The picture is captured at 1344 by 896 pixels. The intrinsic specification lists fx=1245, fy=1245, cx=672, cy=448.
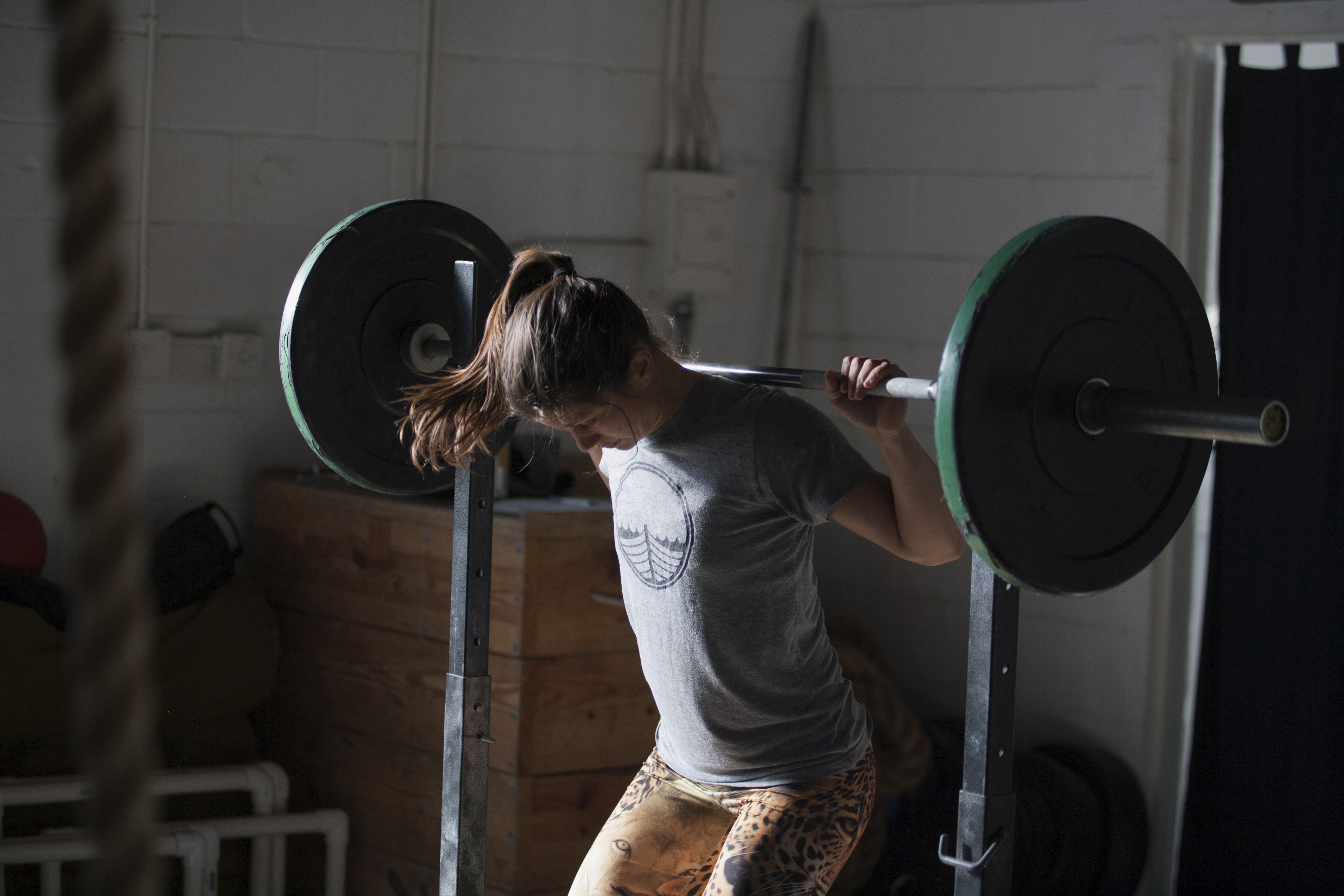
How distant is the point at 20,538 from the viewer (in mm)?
2354

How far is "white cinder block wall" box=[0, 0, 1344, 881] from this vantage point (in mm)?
2529

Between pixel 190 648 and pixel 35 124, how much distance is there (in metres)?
1.07

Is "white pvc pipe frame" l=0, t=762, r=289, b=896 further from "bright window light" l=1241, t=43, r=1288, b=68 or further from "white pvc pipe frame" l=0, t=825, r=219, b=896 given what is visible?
"bright window light" l=1241, t=43, r=1288, b=68

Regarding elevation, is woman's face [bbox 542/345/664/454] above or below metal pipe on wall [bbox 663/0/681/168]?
below

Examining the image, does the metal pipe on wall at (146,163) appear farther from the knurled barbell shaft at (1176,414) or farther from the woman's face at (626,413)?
the knurled barbell shaft at (1176,414)

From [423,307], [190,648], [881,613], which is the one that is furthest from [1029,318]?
[881,613]

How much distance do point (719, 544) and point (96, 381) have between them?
114cm

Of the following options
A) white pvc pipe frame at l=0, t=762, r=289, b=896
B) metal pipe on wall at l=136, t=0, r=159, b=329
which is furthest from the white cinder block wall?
white pvc pipe frame at l=0, t=762, r=289, b=896

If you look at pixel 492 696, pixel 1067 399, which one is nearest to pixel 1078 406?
pixel 1067 399

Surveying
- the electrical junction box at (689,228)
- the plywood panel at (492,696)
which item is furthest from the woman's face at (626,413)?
A: the electrical junction box at (689,228)

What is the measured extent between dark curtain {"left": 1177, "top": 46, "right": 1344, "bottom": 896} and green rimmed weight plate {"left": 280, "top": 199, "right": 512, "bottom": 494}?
1.66m

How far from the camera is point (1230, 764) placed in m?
2.67

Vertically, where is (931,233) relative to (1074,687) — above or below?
above

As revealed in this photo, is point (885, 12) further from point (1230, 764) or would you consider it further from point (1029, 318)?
point (1029, 318)
